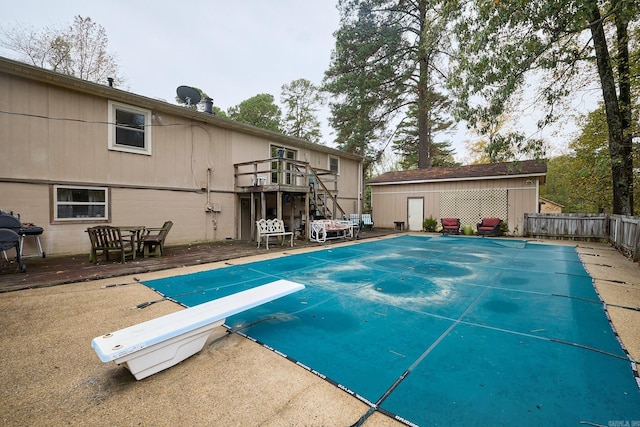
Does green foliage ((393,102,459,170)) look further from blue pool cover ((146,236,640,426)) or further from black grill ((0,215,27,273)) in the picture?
black grill ((0,215,27,273))

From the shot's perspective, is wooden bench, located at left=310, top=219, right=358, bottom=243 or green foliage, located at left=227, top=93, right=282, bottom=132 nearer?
wooden bench, located at left=310, top=219, right=358, bottom=243

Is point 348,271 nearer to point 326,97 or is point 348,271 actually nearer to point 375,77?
point 375,77

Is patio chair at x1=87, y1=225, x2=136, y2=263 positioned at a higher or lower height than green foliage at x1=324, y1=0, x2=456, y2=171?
lower

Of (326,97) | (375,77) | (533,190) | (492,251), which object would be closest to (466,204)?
(533,190)

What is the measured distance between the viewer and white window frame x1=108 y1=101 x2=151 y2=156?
7230mm

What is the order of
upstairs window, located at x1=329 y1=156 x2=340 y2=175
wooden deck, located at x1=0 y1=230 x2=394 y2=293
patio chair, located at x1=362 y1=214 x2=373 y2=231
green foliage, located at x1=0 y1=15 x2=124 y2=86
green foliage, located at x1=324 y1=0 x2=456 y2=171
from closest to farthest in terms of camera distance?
wooden deck, located at x1=0 y1=230 x2=394 y2=293 → green foliage, located at x1=0 y1=15 x2=124 y2=86 → upstairs window, located at x1=329 y1=156 x2=340 y2=175 → green foliage, located at x1=324 y1=0 x2=456 y2=171 → patio chair, located at x1=362 y1=214 x2=373 y2=231

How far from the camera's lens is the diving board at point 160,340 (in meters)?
1.83

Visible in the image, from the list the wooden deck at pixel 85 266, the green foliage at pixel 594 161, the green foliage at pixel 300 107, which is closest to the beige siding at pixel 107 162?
the wooden deck at pixel 85 266

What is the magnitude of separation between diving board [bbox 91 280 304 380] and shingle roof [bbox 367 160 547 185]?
12.9 meters

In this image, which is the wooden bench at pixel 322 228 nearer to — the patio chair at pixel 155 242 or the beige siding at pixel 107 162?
the beige siding at pixel 107 162

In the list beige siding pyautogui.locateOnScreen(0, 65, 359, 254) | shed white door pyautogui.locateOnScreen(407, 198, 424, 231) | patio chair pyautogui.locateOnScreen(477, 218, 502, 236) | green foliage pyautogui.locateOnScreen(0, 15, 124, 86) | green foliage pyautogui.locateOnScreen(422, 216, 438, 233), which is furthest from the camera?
shed white door pyautogui.locateOnScreen(407, 198, 424, 231)

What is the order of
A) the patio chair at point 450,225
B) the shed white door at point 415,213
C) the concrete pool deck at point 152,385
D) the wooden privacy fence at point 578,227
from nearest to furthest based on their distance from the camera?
the concrete pool deck at point 152,385 → the wooden privacy fence at point 578,227 → the patio chair at point 450,225 → the shed white door at point 415,213

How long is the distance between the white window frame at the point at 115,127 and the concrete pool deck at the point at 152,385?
546cm

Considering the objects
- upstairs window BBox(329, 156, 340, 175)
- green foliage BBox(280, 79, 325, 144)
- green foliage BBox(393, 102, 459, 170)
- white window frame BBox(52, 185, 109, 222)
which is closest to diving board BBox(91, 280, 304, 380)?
white window frame BBox(52, 185, 109, 222)
